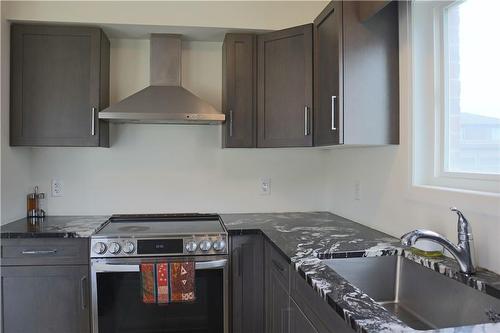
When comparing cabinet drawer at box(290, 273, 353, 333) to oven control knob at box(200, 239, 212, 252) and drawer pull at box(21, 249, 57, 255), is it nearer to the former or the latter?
oven control knob at box(200, 239, 212, 252)

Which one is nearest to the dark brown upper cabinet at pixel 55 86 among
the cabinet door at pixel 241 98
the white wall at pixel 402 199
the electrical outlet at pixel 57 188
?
the electrical outlet at pixel 57 188

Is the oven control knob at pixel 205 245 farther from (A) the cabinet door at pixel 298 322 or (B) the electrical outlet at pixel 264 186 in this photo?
(B) the electrical outlet at pixel 264 186

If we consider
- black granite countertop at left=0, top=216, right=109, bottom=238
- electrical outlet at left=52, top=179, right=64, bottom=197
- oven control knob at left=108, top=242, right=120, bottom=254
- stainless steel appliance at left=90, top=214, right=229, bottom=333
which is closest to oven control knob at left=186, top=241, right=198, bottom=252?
stainless steel appliance at left=90, top=214, right=229, bottom=333

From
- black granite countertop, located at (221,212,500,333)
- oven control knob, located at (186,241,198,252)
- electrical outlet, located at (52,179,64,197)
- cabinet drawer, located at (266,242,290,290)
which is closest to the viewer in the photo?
black granite countertop, located at (221,212,500,333)

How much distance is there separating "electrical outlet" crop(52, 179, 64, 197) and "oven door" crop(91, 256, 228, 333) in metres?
0.81

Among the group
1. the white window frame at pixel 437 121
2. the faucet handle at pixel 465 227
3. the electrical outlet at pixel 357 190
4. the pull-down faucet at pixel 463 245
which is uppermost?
the white window frame at pixel 437 121

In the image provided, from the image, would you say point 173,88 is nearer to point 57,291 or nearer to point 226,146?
point 226,146

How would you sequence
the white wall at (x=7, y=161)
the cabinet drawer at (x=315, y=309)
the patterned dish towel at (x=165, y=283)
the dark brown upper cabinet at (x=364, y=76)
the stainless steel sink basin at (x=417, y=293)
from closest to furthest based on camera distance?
the cabinet drawer at (x=315, y=309) → the stainless steel sink basin at (x=417, y=293) → the dark brown upper cabinet at (x=364, y=76) → the patterned dish towel at (x=165, y=283) → the white wall at (x=7, y=161)

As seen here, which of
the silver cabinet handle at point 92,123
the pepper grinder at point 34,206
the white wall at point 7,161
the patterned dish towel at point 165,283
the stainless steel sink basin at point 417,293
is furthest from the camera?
the pepper grinder at point 34,206

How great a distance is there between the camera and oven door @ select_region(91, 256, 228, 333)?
2127mm

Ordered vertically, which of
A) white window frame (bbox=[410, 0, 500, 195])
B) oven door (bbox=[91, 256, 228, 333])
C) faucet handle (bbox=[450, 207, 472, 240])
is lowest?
oven door (bbox=[91, 256, 228, 333])

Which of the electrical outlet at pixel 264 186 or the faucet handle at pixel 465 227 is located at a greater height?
the electrical outlet at pixel 264 186

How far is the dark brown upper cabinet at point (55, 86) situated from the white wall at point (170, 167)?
304mm

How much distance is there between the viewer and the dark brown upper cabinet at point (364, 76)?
6.22ft
